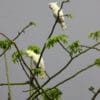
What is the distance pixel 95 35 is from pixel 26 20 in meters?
1.12

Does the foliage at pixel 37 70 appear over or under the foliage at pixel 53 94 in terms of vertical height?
over

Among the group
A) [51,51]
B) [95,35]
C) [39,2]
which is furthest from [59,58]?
[95,35]

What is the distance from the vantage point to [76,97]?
7.18ft

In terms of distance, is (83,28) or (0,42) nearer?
(0,42)

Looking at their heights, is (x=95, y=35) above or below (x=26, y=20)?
below

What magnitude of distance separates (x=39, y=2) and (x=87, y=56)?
498 mm

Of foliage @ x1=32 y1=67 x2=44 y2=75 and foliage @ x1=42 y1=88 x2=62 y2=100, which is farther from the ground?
foliage @ x1=32 y1=67 x2=44 y2=75

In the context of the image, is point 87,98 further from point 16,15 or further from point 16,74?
point 16,15

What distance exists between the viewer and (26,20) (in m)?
2.24

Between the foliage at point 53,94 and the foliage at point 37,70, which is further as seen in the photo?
the foliage at point 53,94

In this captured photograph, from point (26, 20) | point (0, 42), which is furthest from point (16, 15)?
point (0, 42)

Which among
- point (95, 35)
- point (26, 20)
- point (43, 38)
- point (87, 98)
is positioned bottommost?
point (87, 98)

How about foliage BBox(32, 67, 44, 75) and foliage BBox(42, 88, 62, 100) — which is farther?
foliage BBox(42, 88, 62, 100)

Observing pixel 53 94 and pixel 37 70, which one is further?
pixel 53 94
